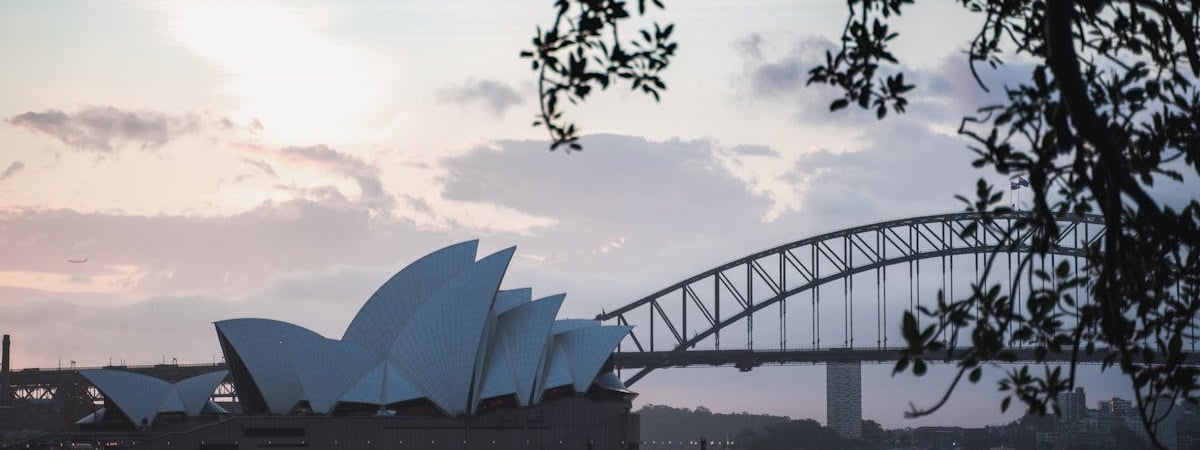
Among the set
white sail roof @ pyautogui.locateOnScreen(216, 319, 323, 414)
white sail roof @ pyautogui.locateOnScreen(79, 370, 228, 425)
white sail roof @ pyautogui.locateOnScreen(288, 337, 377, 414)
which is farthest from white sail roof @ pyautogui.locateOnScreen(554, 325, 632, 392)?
white sail roof @ pyautogui.locateOnScreen(79, 370, 228, 425)

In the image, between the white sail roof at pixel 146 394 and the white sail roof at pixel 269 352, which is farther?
the white sail roof at pixel 146 394

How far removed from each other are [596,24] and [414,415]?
3335 inches

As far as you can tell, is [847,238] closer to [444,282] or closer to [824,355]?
[824,355]

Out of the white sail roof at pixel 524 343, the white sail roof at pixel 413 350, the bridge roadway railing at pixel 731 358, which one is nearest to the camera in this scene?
the white sail roof at pixel 413 350

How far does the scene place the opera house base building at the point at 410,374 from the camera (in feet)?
303

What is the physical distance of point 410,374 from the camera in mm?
93812

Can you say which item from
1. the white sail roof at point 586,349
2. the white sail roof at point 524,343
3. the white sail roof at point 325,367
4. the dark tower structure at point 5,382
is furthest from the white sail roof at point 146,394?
the dark tower structure at point 5,382

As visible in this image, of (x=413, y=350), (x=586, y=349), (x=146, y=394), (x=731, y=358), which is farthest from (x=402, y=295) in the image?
(x=731, y=358)

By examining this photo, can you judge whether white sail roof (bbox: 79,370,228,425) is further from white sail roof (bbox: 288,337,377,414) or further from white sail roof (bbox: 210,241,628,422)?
white sail roof (bbox: 288,337,377,414)

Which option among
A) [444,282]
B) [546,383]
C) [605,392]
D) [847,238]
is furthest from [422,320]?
[847,238]

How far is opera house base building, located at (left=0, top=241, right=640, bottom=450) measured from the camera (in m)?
92.4

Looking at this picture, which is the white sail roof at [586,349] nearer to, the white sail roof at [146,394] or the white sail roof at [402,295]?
the white sail roof at [402,295]

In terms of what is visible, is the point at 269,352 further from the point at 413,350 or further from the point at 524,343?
the point at 524,343

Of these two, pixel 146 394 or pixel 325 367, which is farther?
pixel 146 394
